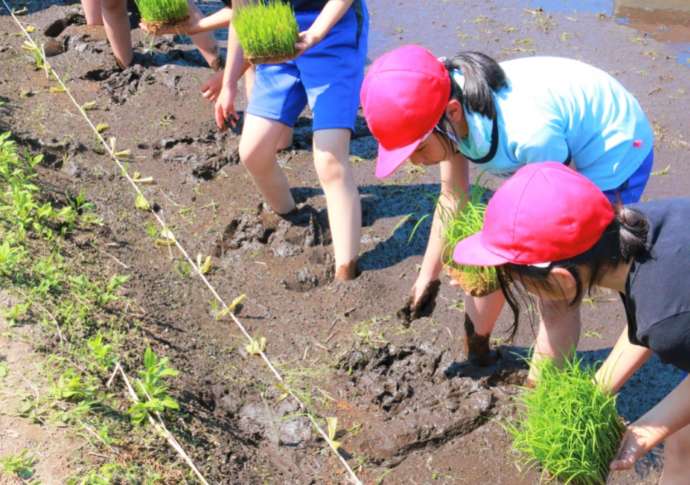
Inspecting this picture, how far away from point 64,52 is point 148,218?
2.55 meters

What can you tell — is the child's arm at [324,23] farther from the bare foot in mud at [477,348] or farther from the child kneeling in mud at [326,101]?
the bare foot in mud at [477,348]

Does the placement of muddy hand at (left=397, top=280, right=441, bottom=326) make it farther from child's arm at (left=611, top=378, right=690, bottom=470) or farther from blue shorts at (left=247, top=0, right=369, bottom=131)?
child's arm at (left=611, top=378, right=690, bottom=470)

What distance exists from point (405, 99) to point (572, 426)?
41.5 inches

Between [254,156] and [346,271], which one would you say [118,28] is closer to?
[254,156]

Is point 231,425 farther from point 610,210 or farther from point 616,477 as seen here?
point 610,210

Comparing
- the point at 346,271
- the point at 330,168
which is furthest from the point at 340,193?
the point at 346,271

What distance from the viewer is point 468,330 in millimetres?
3273

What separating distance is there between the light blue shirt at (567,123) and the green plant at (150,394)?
119 cm

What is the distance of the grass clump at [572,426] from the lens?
2529 millimetres

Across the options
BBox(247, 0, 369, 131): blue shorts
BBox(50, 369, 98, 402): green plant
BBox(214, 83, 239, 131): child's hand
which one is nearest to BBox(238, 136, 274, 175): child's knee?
BBox(247, 0, 369, 131): blue shorts

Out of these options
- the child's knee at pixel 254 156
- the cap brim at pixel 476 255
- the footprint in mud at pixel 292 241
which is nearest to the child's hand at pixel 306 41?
the child's knee at pixel 254 156

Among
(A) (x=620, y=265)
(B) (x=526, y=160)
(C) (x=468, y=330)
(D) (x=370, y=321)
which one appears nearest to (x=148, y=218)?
(D) (x=370, y=321)

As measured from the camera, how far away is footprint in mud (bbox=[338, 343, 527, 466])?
9.97ft

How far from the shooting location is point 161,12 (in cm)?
483
